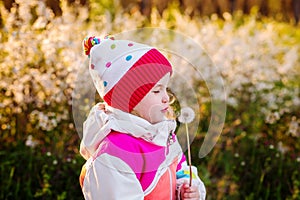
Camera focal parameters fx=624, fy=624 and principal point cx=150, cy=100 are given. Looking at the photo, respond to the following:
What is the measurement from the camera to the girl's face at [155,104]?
88.7 inches

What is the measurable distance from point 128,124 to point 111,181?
0.22m

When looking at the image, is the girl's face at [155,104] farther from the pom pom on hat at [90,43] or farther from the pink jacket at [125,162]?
the pom pom on hat at [90,43]

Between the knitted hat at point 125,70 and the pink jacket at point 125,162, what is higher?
the knitted hat at point 125,70

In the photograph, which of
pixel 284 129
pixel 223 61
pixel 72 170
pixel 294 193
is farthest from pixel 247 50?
pixel 72 170

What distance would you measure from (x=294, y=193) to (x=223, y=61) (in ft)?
4.90

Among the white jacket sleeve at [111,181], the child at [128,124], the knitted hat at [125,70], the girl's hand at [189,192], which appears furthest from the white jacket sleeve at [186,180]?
the knitted hat at [125,70]

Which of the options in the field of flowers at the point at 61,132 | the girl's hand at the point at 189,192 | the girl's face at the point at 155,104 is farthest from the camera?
the field of flowers at the point at 61,132

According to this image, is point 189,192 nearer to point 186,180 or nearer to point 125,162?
point 186,180

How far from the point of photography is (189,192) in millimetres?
2369

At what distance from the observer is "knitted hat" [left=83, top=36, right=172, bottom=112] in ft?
7.30

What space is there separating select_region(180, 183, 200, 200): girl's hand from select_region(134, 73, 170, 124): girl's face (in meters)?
0.29

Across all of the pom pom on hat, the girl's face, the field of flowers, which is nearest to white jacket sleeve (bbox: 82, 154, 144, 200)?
the girl's face

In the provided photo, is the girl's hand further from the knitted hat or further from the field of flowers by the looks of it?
the field of flowers

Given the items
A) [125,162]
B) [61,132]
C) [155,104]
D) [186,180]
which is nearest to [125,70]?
[155,104]
